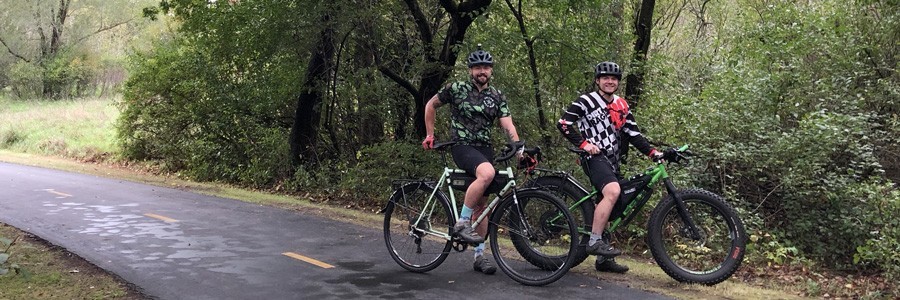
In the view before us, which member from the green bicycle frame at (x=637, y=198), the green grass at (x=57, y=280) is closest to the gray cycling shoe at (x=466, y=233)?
the green bicycle frame at (x=637, y=198)

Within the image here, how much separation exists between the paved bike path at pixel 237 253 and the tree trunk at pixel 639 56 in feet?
15.4

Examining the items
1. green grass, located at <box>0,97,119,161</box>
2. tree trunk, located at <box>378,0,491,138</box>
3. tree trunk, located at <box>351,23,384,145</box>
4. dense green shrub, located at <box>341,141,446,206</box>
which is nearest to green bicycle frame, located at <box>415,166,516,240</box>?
dense green shrub, located at <box>341,141,446,206</box>

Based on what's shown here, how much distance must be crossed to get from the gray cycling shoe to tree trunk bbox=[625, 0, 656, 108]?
595 centimetres

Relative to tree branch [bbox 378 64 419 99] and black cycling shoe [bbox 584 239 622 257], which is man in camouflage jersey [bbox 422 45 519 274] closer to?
black cycling shoe [bbox 584 239 622 257]

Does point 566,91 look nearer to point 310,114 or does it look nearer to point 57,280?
point 310,114

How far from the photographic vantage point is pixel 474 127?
678cm

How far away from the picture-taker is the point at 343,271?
23.5ft

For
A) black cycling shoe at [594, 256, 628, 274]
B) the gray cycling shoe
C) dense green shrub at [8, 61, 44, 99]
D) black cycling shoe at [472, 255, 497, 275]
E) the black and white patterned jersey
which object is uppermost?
dense green shrub at [8, 61, 44, 99]

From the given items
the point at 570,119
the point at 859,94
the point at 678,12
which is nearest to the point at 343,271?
the point at 570,119

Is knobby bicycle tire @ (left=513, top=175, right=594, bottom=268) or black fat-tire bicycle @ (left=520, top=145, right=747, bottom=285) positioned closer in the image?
black fat-tire bicycle @ (left=520, top=145, right=747, bottom=285)

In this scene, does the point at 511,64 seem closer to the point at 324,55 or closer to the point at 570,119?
the point at 324,55

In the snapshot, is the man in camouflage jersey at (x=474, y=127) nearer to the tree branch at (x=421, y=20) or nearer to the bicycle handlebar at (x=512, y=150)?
the bicycle handlebar at (x=512, y=150)

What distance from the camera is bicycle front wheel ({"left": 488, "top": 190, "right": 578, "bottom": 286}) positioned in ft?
21.1

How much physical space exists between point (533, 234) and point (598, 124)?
1090mm
